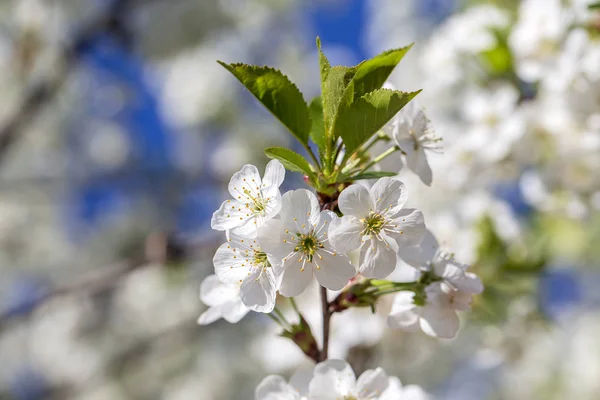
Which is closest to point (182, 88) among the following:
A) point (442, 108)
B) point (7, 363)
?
point (7, 363)

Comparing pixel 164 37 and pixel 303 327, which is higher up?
pixel 164 37

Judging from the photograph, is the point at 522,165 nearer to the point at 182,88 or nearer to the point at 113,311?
the point at 182,88

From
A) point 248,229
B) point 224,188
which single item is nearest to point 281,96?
point 248,229

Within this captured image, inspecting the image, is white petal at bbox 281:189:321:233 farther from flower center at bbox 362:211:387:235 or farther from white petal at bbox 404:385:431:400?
white petal at bbox 404:385:431:400

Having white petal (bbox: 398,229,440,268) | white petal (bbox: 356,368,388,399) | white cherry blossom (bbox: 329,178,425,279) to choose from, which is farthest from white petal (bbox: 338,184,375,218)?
white petal (bbox: 356,368,388,399)

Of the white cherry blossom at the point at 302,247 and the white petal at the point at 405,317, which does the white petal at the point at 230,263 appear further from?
the white petal at the point at 405,317

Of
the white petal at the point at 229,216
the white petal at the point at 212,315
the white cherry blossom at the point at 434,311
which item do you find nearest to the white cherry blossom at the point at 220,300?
the white petal at the point at 212,315

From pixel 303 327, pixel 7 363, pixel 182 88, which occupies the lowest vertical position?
pixel 7 363
